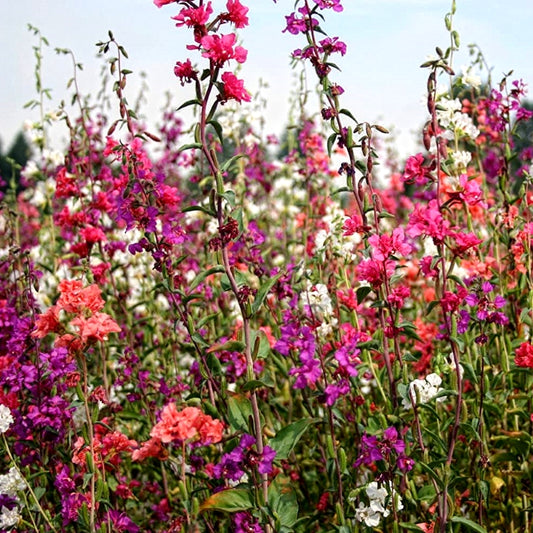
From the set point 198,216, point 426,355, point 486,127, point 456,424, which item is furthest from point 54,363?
point 486,127

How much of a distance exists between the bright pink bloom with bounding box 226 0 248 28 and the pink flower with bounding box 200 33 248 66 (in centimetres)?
10

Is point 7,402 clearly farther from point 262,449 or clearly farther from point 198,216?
point 198,216

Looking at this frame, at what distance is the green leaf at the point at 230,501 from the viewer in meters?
2.07

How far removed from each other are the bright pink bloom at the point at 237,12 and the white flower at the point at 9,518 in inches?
72.3

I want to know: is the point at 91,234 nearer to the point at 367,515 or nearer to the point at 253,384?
the point at 253,384

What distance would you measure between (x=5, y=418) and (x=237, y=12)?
1561mm

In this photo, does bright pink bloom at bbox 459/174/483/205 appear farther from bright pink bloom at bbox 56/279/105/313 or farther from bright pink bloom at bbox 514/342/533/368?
bright pink bloom at bbox 56/279/105/313

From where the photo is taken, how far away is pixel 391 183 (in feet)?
27.1

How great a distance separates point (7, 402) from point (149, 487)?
97 cm

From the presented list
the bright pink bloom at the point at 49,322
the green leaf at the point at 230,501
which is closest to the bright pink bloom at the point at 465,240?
the green leaf at the point at 230,501

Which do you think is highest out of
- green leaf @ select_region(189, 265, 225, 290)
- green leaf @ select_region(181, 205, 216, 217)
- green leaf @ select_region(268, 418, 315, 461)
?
green leaf @ select_region(181, 205, 216, 217)

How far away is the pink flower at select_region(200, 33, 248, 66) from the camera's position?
203 centimetres

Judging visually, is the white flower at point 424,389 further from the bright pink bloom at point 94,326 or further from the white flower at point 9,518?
the white flower at point 9,518

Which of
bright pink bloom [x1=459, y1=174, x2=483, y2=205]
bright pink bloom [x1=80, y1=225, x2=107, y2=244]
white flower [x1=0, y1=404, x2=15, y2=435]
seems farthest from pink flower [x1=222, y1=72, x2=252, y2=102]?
bright pink bloom [x1=80, y1=225, x2=107, y2=244]
